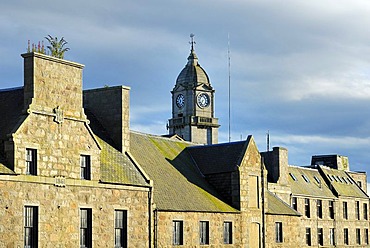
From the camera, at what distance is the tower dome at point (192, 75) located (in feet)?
387

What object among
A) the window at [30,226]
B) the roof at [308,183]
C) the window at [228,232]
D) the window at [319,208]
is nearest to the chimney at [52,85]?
the window at [30,226]

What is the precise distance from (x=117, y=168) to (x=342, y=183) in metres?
45.1

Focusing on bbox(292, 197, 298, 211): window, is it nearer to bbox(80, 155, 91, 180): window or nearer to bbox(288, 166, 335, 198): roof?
bbox(288, 166, 335, 198): roof

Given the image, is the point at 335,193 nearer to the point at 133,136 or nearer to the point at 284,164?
the point at 284,164

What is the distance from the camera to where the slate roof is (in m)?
55.4

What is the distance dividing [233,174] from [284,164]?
16.6 m

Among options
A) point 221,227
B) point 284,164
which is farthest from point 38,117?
point 284,164

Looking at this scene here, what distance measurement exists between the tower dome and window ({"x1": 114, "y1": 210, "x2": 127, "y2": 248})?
245 feet

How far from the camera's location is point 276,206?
60.7 meters

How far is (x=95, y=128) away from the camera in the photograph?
47.2 meters

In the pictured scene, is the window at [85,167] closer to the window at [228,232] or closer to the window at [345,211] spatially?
the window at [228,232]

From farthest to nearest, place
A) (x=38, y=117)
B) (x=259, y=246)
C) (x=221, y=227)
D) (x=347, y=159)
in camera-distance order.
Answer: (x=347, y=159)
(x=259, y=246)
(x=221, y=227)
(x=38, y=117)

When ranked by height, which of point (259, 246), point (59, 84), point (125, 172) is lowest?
point (259, 246)

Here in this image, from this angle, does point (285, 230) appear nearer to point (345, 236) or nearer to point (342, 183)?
point (345, 236)
